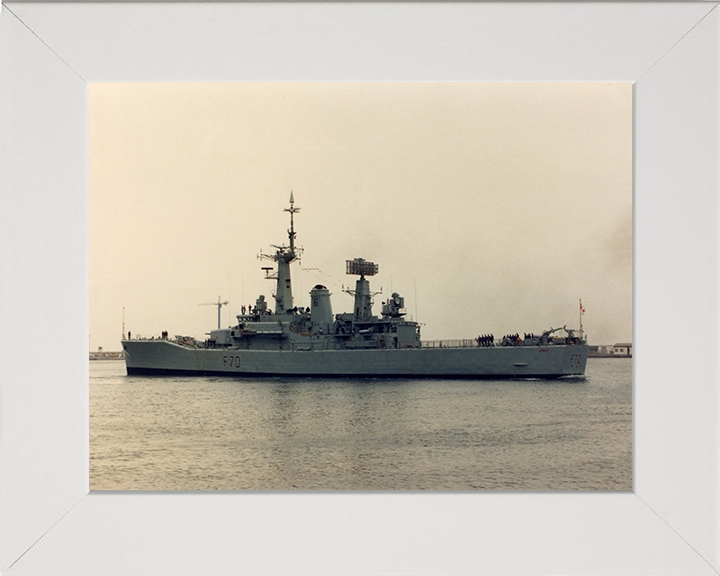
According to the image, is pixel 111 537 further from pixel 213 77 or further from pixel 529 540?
pixel 213 77

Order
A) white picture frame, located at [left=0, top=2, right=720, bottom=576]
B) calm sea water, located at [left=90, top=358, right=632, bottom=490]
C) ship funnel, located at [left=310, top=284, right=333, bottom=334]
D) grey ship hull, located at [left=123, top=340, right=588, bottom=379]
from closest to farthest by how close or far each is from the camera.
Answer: white picture frame, located at [left=0, top=2, right=720, bottom=576]
calm sea water, located at [left=90, top=358, right=632, bottom=490]
grey ship hull, located at [left=123, top=340, right=588, bottom=379]
ship funnel, located at [left=310, top=284, right=333, bottom=334]

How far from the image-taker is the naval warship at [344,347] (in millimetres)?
17641

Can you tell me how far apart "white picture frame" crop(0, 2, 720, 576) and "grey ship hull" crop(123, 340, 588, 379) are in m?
13.4

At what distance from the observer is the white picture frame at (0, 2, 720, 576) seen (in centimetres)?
317

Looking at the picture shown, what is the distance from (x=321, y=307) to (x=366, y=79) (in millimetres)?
15584

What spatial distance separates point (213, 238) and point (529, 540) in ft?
35.9

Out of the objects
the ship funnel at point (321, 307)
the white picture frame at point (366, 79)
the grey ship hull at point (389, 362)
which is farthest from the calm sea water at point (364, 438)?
the white picture frame at point (366, 79)

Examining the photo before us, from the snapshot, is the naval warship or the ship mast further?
the ship mast

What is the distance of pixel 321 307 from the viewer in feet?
63.7

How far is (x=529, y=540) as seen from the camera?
3.80m

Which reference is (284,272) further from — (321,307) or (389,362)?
(389,362)

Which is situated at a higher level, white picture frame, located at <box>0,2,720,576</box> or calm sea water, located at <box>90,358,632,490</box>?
white picture frame, located at <box>0,2,720,576</box>

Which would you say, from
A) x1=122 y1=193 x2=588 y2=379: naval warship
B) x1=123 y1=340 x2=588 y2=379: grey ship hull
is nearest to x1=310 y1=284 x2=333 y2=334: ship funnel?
x1=122 y1=193 x2=588 y2=379: naval warship

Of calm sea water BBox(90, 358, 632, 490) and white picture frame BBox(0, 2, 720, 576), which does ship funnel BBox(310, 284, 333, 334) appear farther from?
white picture frame BBox(0, 2, 720, 576)
